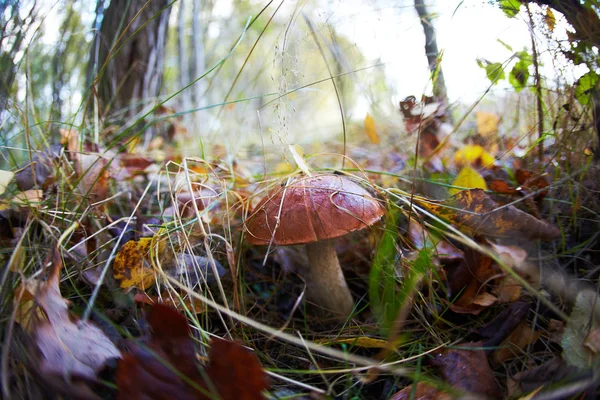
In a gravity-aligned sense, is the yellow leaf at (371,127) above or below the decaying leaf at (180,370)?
above

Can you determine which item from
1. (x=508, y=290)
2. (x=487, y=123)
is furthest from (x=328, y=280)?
(x=487, y=123)

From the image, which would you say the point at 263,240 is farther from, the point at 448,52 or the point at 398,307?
the point at 448,52

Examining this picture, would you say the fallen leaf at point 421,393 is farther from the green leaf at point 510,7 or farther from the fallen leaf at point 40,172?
the fallen leaf at point 40,172

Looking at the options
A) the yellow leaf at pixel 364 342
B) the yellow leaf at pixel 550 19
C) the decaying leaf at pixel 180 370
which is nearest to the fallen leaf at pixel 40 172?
the decaying leaf at pixel 180 370

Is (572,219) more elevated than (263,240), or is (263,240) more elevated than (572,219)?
(263,240)

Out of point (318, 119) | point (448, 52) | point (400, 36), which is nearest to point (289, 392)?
point (448, 52)

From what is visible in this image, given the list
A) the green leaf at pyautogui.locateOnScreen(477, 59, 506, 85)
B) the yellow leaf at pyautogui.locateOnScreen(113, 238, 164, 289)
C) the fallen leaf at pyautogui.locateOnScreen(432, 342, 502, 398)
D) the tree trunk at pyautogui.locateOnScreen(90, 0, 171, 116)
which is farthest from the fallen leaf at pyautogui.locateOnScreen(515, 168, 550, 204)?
the tree trunk at pyautogui.locateOnScreen(90, 0, 171, 116)

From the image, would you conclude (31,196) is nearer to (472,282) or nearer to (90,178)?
(90,178)
